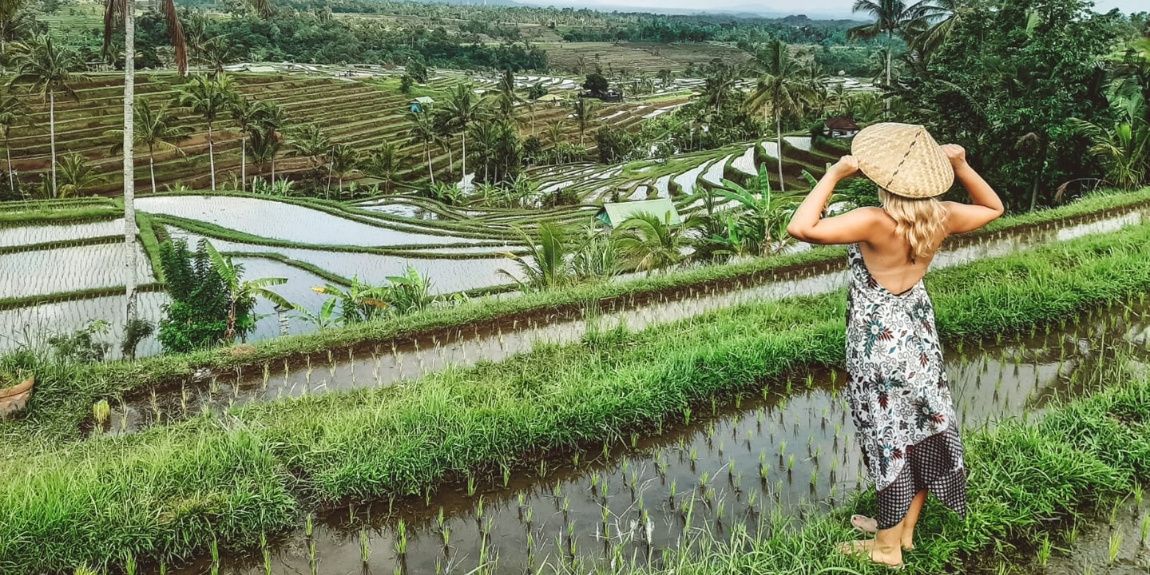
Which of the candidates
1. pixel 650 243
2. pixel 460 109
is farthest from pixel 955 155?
pixel 460 109

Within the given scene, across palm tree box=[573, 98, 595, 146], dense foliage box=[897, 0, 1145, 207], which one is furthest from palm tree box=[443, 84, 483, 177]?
dense foliage box=[897, 0, 1145, 207]

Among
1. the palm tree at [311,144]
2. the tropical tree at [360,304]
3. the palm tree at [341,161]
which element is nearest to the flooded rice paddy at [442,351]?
the tropical tree at [360,304]

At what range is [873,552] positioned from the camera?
3.07m

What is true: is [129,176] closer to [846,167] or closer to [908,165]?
[846,167]

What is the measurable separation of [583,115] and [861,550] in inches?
2051

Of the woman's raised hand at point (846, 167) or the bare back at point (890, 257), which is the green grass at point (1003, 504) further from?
the woman's raised hand at point (846, 167)

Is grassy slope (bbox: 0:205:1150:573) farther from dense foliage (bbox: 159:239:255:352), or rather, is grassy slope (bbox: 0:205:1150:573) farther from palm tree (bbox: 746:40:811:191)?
palm tree (bbox: 746:40:811:191)

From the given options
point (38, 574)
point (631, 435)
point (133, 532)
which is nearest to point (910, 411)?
point (631, 435)

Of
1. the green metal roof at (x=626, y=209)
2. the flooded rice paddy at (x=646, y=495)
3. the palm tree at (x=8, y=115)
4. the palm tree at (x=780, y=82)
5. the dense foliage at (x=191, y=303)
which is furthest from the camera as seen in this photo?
the palm tree at (x=8, y=115)

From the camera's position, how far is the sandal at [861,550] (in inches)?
119

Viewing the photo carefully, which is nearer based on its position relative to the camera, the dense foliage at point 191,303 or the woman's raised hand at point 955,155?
the woman's raised hand at point 955,155

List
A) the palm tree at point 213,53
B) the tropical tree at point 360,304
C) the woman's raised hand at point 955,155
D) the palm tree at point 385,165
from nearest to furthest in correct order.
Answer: the woman's raised hand at point 955,155 → the tropical tree at point 360,304 → the palm tree at point 385,165 → the palm tree at point 213,53

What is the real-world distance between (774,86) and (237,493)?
27431mm

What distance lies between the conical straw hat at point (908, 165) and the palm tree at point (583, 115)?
5075 centimetres
